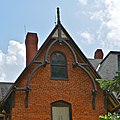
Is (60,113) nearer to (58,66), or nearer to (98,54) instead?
(58,66)

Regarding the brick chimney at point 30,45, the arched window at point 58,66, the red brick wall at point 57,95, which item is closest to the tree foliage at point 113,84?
the red brick wall at point 57,95

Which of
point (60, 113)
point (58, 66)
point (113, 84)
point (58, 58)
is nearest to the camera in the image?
point (113, 84)

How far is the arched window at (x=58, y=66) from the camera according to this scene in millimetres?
24062

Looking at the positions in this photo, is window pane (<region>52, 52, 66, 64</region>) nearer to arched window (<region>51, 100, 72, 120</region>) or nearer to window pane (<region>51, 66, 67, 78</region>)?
window pane (<region>51, 66, 67, 78</region>)

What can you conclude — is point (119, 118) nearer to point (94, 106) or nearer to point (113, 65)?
point (94, 106)

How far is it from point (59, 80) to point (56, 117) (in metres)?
2.23

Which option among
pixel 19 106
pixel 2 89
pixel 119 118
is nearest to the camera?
pixel 119 118

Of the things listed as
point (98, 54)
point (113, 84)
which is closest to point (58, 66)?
point (113, 84)

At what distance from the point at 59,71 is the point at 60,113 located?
2.57 meters

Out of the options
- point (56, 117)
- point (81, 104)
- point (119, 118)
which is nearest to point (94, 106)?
point (81, 104)

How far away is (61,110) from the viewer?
931 inches

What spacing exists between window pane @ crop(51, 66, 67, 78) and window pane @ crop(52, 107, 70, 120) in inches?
78.9

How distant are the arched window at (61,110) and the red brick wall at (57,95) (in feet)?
0.71

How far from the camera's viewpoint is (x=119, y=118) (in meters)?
14.8
